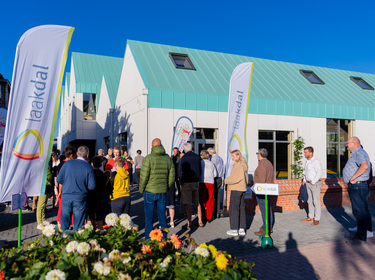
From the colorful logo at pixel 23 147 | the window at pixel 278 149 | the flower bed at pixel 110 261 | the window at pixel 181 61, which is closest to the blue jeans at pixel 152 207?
the colorful logo at pixel 23 147

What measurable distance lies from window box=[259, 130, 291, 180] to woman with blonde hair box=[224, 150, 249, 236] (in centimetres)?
930

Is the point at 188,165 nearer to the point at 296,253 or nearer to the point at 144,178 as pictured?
the point at 144,178

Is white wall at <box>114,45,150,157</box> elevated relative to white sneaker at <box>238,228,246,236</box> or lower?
elevated

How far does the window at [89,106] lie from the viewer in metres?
23.7

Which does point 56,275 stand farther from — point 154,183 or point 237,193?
point 237,193

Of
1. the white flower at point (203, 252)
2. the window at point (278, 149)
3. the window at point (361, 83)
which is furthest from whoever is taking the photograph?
the window at point (361, 83)

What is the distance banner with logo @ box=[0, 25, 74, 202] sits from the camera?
523 centimetres

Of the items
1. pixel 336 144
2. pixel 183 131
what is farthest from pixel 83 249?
pixel 336 144

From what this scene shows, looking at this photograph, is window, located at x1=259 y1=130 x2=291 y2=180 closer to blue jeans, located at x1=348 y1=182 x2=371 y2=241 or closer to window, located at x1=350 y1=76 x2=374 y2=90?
window, located at x1=350 y1=76 x2=374 y2=90

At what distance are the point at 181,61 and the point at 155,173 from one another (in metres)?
11.9

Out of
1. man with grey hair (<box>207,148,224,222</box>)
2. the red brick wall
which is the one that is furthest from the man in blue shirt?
man with grey hair (<box>207,148,224,222</box>)

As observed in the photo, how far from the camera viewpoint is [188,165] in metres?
7.32

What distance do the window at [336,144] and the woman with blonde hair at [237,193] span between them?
1218 cm

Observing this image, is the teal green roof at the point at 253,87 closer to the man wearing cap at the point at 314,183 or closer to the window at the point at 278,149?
the window at the point at 278,149
